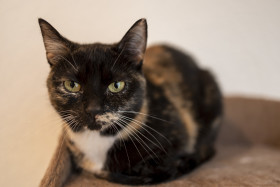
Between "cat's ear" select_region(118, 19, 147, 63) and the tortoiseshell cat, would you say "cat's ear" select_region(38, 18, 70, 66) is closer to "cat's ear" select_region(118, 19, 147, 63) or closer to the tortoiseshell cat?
the tortoiseshell cat

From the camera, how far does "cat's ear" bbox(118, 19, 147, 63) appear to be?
982mm

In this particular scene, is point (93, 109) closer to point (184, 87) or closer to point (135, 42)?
point (135, 42)

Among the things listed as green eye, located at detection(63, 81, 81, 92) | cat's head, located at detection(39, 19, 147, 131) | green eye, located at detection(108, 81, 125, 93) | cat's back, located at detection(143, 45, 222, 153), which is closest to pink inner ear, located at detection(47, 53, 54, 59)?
cat's head, located at detection(39, 19, 147, 131)

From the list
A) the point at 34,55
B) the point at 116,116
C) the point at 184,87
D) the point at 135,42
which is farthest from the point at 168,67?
the point at 34,55

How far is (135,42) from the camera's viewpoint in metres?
1.05

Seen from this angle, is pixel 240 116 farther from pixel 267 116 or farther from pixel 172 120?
pixel 172 120

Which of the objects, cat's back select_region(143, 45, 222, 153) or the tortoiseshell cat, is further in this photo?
cat's back select_region(143, 45, 222, 153)

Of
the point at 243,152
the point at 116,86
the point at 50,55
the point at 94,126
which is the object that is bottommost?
the point at 243,152

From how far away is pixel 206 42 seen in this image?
6.94 feet

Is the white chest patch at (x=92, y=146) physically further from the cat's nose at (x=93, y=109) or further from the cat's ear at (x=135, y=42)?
the cat's ear at (x=135, y=42)

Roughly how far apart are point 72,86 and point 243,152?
1182 millimetres

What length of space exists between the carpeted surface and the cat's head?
0.32 meters

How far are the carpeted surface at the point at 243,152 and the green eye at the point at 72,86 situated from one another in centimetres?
40

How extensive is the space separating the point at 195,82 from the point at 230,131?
0.52m
